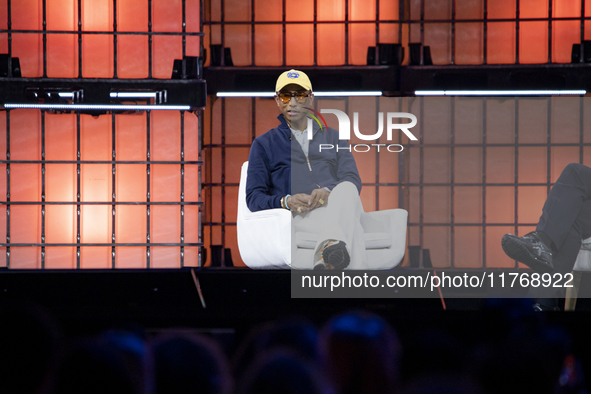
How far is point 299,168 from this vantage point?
2.43m

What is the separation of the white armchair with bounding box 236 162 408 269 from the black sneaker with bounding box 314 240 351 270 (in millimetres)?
258

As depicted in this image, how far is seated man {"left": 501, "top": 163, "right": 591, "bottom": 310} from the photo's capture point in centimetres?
223

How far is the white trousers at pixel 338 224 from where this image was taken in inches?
82.9

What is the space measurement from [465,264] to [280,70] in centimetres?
230

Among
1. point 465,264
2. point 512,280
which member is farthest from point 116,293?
point 465,264

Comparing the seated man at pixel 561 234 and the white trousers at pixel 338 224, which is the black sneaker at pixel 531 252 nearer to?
the seated man at pixel 561 234

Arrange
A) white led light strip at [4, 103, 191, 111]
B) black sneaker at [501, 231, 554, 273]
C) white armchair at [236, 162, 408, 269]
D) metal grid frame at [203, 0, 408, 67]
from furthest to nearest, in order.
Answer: metal grid frame at [203, 0, 408, 67] < white led light strip at [4, 103, 191, 111] < white armchair at [236, 162, 408, 269] < black sneaker at [501, 231, 554, 273]

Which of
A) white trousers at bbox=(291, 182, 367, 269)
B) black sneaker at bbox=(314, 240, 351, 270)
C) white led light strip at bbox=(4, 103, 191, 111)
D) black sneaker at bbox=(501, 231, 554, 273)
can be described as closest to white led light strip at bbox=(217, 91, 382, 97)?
white led light strip at bbox=(4, 103, 191, 111)

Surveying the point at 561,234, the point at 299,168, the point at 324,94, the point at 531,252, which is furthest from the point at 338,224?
the point at 324,94

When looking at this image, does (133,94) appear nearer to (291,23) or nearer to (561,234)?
(291,23)

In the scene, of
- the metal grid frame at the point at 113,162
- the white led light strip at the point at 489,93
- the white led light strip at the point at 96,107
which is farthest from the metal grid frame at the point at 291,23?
the white led light strip at the point at 96,107

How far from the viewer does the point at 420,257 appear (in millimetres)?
4605

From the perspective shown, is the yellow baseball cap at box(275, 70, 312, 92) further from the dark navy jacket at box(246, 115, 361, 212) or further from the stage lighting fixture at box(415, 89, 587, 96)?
the stage lighting fixture at box(415, 89, 587, 96)

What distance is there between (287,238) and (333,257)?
1.17ft
